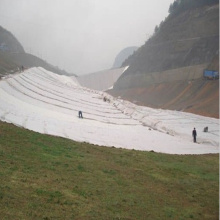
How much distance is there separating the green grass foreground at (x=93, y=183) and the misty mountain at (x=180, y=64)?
33463 millimetres

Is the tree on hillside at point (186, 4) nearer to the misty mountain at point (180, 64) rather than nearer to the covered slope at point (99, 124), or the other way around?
the misty mountain at point (180, 64)

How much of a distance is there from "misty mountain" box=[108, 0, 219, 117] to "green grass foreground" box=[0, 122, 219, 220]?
33463mm

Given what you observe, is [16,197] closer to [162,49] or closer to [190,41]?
[190,41]

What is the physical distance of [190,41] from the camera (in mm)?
74375

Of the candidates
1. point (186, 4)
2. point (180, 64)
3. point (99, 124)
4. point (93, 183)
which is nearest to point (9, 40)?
point (186, 4)

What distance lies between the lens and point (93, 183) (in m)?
12.5

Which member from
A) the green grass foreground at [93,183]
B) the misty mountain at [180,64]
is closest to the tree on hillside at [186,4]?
the misty mountain at [180,64]

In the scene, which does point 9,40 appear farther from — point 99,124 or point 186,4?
point 99,124

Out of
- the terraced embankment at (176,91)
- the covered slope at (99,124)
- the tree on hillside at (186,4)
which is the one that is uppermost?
the tree on hillside at (186,4)

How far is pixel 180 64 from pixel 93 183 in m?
63.0

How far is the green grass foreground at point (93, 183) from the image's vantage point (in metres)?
9.59

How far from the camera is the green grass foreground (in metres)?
9.59

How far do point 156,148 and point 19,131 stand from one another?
10.4 m

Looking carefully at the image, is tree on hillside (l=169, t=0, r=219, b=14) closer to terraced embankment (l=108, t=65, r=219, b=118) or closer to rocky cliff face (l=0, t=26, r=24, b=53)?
terraced embankment (l=108, t=65, r=219, b=118)
